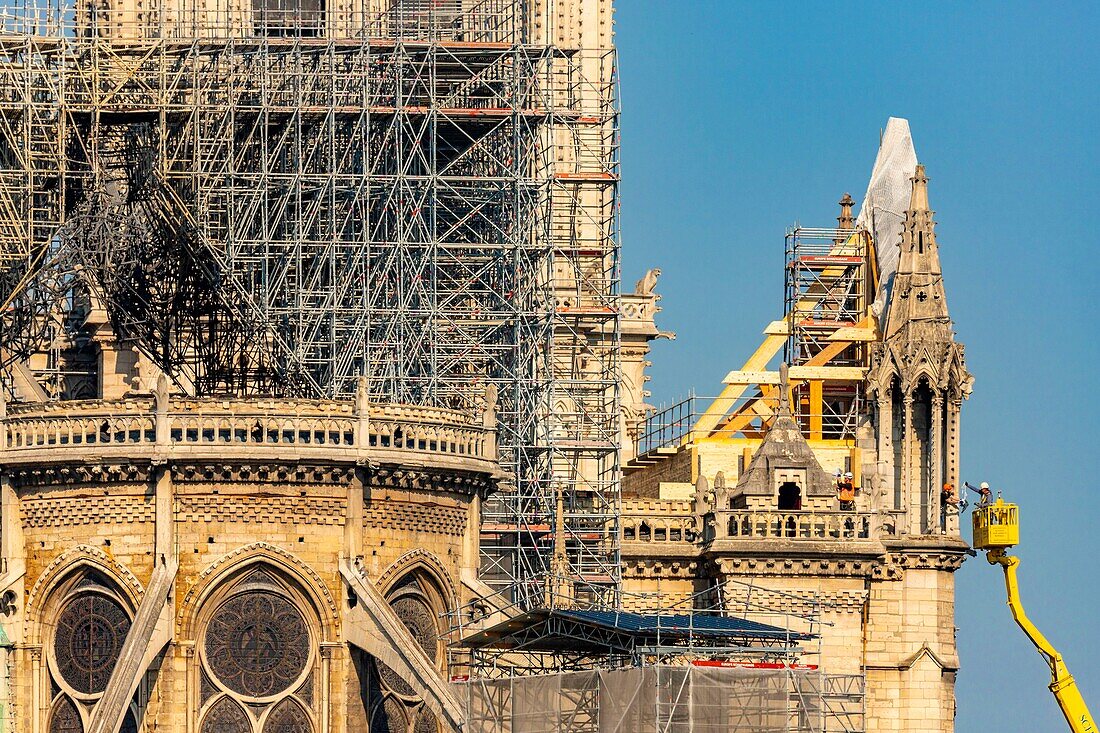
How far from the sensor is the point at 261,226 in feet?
313

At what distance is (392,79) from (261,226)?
4.99 meters

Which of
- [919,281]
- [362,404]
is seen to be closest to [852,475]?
[919,281]

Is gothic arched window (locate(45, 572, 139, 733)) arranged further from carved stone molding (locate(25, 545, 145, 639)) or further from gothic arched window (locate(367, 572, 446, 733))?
gothic arched window (locate(367, 572, 446, 733))

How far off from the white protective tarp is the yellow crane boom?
7338 mm

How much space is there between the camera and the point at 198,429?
263 ft

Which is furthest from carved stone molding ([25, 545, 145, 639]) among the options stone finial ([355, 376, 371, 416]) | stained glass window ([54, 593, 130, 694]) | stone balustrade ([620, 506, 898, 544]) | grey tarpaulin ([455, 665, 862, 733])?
stone balustrade ([620, 506, 898, 544])

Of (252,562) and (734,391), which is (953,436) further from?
(252,562)

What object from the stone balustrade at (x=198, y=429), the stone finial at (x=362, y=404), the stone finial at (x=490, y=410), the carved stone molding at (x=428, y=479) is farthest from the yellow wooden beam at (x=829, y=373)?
the stone finial at (x=362, y=404)

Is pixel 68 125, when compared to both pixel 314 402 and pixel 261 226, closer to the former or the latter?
pixel 261 226

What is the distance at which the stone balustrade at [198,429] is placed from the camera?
263 feet

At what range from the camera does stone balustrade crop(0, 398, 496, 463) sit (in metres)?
80.2

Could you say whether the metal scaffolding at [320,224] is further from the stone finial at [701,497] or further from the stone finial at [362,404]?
the stone finial at [362,404]

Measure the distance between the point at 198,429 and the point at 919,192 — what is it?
2872 cm

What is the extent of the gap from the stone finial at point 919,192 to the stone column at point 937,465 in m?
6.06
